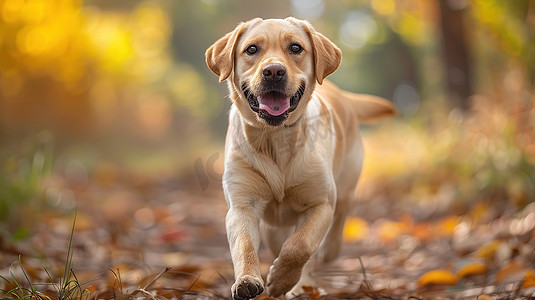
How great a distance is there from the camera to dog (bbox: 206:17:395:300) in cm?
297

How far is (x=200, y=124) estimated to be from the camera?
57.6ft

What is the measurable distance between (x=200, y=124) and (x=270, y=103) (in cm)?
1461

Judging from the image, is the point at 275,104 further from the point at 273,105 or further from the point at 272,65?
the point at 272,65

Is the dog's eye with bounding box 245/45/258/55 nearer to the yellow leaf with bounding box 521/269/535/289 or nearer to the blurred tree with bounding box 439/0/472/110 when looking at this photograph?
the yellow leaf with bounding box 521/269/535/289

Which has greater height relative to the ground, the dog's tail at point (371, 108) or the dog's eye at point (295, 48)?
the dog's eye at point (295, 48)

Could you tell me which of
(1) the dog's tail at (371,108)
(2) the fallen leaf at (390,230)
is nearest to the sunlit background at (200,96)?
(2) the fallen leaf at (390,230)

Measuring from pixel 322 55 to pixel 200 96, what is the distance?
15215mm

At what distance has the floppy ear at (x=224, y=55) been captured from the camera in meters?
3.25

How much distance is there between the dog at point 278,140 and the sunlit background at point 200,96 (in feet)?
4.47

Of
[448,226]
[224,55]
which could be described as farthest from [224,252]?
[224,55]

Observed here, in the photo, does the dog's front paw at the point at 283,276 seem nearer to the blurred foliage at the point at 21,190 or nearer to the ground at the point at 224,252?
the ground at the point at 224,252

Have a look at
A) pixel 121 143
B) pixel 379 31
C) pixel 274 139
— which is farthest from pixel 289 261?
pixel 379 31

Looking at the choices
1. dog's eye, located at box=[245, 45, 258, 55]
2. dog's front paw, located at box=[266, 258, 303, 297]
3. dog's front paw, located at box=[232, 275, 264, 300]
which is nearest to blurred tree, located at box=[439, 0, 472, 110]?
dog's eye, located at box=[245, 45, 258, 55]

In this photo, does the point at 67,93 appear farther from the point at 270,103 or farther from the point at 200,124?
the point at 270,103
